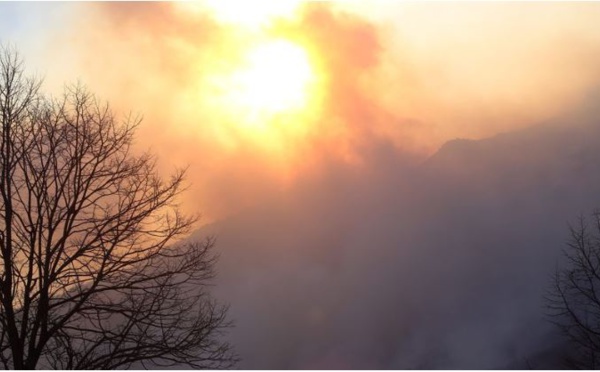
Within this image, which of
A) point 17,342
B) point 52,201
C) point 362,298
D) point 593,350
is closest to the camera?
point 17,342

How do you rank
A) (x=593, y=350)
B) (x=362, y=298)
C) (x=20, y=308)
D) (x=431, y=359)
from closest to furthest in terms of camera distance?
(x=20, y=308)
(x=593, y=350)
(x=431, y=359)
(x=362, y=298)

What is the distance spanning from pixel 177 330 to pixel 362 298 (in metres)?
91.5

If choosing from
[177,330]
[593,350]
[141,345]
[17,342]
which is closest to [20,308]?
[17,342]

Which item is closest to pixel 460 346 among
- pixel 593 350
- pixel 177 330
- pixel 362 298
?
pixel 362 298

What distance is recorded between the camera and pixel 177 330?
9852mm

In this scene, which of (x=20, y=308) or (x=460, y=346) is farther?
(x=460, y=346)

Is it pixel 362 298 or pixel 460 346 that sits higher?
pixel 362 298

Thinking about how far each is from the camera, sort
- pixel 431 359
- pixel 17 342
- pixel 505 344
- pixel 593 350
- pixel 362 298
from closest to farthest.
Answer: pixel 17 342 → pixel 593 350 → pixel 505 344 → pixel 431 359 → pixel 362 298

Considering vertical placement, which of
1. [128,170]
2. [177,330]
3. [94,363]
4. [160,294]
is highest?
[128,170]

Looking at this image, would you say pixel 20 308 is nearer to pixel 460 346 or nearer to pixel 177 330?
pixel 177 330

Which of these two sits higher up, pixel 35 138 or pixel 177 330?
pixel 35 138

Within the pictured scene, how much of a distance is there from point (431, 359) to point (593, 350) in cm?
6895

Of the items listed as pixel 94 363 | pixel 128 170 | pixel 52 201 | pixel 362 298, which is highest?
pixel 362 298

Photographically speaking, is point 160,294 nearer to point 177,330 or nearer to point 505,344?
point 177,330
